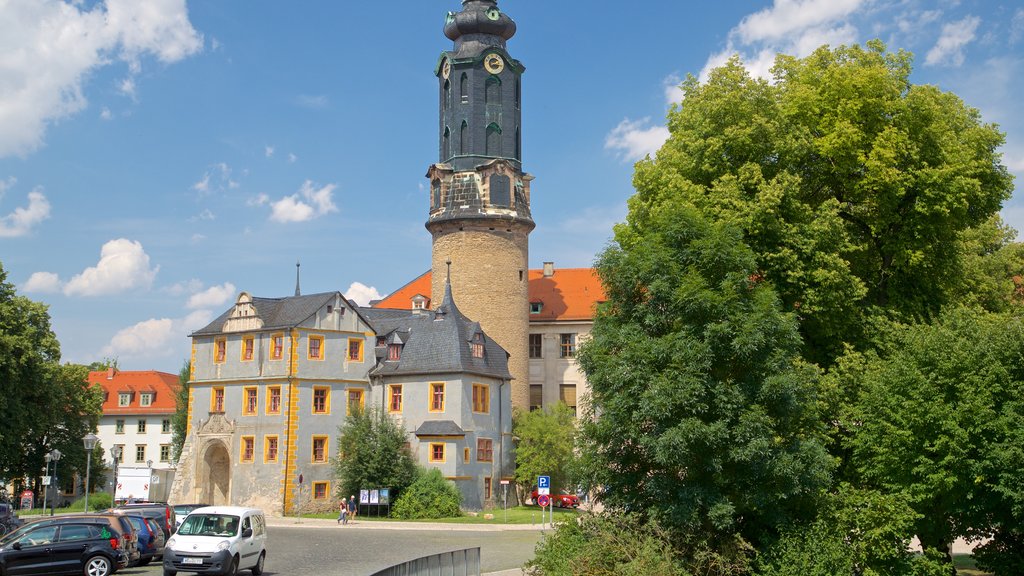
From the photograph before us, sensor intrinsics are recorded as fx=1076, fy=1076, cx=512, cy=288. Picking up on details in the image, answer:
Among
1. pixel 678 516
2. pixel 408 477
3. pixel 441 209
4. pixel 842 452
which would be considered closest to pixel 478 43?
pixel 441 209

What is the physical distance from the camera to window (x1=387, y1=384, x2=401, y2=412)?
5272cm

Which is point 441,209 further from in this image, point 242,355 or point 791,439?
point 791,439

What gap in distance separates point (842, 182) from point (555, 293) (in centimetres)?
4075

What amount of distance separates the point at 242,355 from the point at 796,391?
3596 centimetres

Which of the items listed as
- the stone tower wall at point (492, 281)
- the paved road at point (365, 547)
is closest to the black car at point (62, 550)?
the paved road at point (365, 547)

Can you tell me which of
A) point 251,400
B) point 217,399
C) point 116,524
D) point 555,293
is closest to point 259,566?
point 116,524

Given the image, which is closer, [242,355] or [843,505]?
[843,505]

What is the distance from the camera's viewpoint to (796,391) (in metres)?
23.4

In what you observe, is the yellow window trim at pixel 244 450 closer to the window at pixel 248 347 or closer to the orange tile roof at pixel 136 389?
the window at pixel 248 347

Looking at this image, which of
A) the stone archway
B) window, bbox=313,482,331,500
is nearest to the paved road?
window, bbox=313,482,331,500

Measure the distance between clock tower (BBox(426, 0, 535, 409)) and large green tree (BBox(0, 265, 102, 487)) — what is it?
2036cm

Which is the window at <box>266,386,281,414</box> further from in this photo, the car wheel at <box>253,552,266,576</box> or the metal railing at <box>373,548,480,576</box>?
the metal railing at <box>373,548,480,576</box>

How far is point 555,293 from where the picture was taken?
69938 mm

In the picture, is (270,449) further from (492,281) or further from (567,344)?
(567,344)
